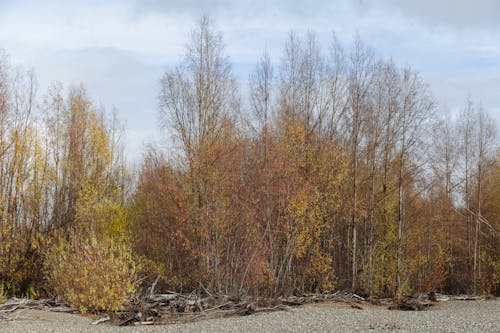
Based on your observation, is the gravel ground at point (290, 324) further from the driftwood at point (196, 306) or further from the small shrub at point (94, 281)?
the driftwood at point (196, 306)

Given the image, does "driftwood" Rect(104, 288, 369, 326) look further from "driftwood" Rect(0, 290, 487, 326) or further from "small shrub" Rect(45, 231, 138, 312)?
"small shrub" Rect(45, 231, 138, 312)

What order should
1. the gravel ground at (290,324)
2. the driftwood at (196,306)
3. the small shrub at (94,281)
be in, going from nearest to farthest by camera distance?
the gravel ground at (290,324) < the driftwood at (196,306) < the small shrub at (94,281)

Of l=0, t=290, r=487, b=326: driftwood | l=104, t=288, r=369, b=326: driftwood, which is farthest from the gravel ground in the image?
l=104, t=288, r=369, b=326: driftwood

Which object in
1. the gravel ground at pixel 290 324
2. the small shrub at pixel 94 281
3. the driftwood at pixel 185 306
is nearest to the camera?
the gravel ground at pixel 290 324

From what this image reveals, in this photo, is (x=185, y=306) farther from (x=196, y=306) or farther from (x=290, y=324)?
(x=290, y=324)

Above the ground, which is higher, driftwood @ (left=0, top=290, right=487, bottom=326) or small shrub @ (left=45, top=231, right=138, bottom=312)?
small shrub @ (left=45, top=231, right=138, bottom=312)

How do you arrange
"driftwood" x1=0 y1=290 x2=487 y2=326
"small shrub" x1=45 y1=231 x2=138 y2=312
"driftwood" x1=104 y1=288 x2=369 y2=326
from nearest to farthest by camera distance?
1. "driftwood" x1=0 y1=290 x2=487 y2=326
2. "driftwood" x1=104 y1=288 x2=369 y2=326
3. "small shrub" x1=45 y1=231 x2=138 y2=312

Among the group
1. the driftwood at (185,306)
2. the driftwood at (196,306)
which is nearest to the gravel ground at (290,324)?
the driftwood at (185,306)

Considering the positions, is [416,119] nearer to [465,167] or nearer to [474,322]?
[465,167]

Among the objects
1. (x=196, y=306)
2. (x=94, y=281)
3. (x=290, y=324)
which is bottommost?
(x=196, y=306)

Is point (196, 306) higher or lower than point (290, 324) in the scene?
lower

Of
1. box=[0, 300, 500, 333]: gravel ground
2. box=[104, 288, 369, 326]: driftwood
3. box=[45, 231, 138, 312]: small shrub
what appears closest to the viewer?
box=[0, 300, 500, 333]: gravel ground

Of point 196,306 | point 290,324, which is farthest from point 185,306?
point 290,324

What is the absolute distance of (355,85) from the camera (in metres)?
24.0
